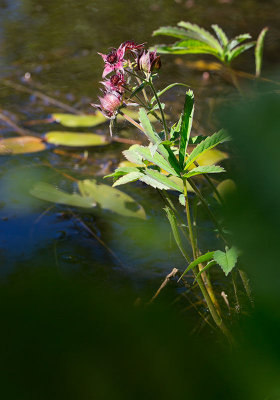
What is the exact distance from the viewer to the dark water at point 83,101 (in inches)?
40.7

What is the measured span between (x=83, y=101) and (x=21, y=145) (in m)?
0.40

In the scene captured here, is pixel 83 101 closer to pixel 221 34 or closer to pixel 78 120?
pixel 78 120

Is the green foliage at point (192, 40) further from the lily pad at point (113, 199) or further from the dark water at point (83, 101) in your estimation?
the lily pad at point (113, 199)

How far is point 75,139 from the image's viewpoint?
150cm

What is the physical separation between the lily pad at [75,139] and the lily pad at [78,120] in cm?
6

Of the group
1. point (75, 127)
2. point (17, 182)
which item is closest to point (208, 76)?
point (75, 127)

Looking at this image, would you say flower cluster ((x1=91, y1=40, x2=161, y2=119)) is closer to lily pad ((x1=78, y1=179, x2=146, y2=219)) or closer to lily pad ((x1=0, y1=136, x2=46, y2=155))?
lily pad ((x1=78, y1=179, x2=146, y2=219))

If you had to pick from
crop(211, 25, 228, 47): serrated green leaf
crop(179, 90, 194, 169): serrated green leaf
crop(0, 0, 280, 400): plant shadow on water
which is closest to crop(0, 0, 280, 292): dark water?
crop(0, 0, 280, 400): plant shadow on water

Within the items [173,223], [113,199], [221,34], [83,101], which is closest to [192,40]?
[221,34]

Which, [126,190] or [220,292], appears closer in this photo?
[220,292]

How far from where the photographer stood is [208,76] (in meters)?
1.90

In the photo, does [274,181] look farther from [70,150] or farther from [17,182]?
[70,150]

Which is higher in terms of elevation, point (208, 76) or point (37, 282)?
point (37, 282)

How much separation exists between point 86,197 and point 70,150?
292 mm
